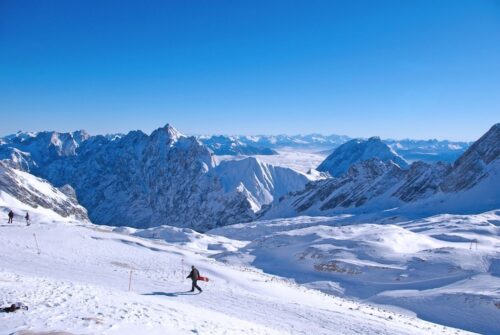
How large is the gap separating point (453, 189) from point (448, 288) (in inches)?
3757

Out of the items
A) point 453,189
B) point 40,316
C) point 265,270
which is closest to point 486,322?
point 265,270

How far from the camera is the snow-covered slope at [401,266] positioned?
3319cm

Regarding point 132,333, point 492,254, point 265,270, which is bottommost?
point 265,270

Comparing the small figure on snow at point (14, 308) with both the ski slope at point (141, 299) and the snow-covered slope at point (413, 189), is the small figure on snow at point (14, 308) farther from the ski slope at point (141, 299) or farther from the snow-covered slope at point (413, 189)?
the snow-covered slope at point (413, 189)

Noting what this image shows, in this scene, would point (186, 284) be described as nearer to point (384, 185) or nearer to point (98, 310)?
point (98, 310)

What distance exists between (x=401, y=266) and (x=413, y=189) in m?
106

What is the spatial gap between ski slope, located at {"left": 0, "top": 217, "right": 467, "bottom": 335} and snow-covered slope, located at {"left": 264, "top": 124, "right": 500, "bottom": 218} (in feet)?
305

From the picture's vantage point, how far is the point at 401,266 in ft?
150

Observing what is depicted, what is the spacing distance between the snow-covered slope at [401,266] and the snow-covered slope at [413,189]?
46.5 meters

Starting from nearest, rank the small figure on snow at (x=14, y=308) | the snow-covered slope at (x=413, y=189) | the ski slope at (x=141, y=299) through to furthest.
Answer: the small figure on snow at (x=14, y=308) → the ski slope at (x=141, y=299) → the snow-covered slope at (x=413, y=189)

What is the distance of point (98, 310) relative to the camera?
51.3 ft

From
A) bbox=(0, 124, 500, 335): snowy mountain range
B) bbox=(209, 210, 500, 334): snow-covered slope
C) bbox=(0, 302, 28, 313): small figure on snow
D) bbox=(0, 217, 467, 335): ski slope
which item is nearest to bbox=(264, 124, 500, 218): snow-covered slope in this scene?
bbox=(0, 124, 500, 335): snowy mountain range

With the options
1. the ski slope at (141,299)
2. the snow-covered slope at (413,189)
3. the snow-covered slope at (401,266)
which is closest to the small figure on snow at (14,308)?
the ski slope at (141,299)

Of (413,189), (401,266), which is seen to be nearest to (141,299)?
(401,266)
